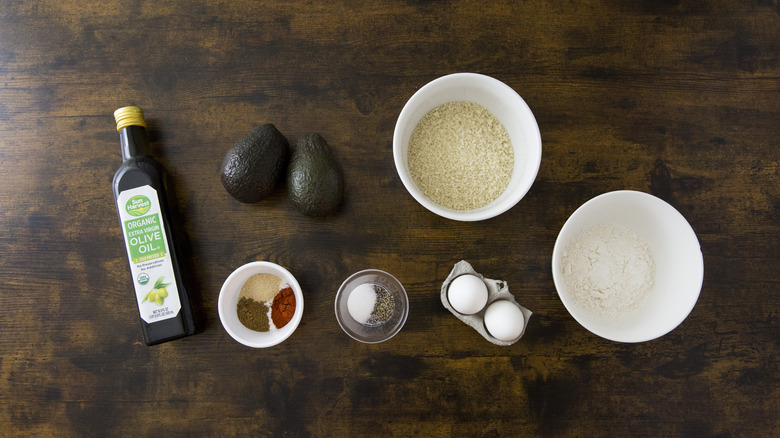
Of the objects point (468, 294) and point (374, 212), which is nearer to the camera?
point (468, 294)

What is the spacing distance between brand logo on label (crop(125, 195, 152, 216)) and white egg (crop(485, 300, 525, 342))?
79 centimetres

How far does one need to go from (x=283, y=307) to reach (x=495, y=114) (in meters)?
0.65

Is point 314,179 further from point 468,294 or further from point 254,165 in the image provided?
point 468,294

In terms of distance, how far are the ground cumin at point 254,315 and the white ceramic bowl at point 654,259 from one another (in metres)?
0.64

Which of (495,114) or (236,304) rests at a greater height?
(495,114)

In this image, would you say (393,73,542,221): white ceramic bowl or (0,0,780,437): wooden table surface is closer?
(393,73,542,221): white ceramic bowl

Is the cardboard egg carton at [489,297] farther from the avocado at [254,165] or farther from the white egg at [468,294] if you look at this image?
the avocado at [254,165]

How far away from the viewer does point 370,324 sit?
3.18 ft

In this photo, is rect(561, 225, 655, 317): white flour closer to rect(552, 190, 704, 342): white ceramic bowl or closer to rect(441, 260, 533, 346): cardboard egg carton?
rect(552, 190, 704, 342): white ceramic bowl

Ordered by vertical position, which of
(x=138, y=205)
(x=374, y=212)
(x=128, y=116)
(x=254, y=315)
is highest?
(x=128, y=116)

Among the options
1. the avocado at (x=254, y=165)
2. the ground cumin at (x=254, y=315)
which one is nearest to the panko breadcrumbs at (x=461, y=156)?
the avocado at (x=254, y=165)

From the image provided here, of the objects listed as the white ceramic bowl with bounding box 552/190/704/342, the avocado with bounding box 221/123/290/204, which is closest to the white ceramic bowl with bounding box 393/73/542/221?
the white ceramic bowl with bounding box 552/190/704/342

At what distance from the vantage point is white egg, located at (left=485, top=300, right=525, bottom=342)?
34.5 inches

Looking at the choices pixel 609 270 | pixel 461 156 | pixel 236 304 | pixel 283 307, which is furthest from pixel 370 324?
pixel 609 270
